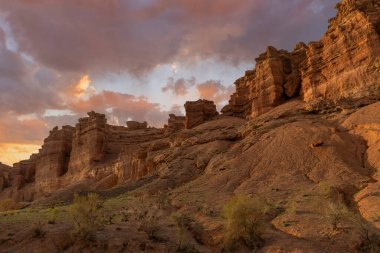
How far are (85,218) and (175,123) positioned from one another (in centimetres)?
5729

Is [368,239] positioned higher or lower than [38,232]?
lower

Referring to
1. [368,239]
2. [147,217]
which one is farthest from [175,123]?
[368,239]

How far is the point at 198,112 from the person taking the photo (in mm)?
76875

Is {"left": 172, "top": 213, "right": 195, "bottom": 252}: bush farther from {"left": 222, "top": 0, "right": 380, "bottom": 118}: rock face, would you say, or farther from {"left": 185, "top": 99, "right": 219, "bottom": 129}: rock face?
{"left": 185, "top": 99, "right": 219, "bottom": 129}: rock face

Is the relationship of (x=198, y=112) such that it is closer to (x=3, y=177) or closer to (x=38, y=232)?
(x=3, y=177)

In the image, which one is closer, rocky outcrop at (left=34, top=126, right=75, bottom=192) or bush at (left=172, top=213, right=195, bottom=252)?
bush at (left=172, top=213, right=195, bottom=252)

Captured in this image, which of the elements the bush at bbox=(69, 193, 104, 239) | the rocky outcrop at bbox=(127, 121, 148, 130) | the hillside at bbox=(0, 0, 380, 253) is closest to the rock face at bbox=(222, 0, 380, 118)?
the hillside at bbox=(0, 0, 380, 253)

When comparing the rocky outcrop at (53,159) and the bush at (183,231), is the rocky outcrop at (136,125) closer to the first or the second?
the rocky outcrop at (53,159)

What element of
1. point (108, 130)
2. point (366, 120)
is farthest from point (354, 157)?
point (108, 130)

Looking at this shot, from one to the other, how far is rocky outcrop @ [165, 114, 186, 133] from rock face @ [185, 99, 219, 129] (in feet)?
10.8

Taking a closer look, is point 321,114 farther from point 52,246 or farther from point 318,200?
point 52,246

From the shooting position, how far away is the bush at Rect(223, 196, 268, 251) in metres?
23.9

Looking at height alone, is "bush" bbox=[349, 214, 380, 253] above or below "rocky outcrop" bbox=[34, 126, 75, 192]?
below

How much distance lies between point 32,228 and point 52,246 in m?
2.48
